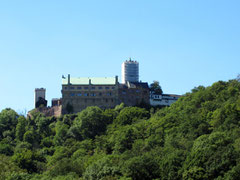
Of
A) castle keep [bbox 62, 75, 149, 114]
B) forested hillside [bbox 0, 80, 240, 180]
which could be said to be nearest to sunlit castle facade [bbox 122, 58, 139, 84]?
castle keep [bbox 62, 75, 149, 114]

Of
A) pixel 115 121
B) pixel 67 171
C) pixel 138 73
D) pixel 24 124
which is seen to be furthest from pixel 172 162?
pixel 138 73

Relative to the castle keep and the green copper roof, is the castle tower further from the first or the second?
the castle keep

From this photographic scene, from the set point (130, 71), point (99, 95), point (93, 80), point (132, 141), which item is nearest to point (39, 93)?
point (93, 80)

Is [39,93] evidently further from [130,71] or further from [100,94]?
[130,71]

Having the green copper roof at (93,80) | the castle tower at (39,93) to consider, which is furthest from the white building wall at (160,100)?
the castle tower at (39,93)

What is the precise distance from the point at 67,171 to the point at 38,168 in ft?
51.2

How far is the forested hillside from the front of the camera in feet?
310

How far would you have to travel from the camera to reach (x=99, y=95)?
515 feet

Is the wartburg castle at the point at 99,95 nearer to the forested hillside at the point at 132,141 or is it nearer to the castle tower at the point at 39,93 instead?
the castle tower at the point at 39,93

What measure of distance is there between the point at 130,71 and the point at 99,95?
3897cm

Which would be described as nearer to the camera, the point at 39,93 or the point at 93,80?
the point at 93,80

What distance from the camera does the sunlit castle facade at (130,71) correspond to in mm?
193500

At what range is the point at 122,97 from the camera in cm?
15712

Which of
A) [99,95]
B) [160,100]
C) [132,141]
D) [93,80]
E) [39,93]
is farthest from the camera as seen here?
[39,93]
